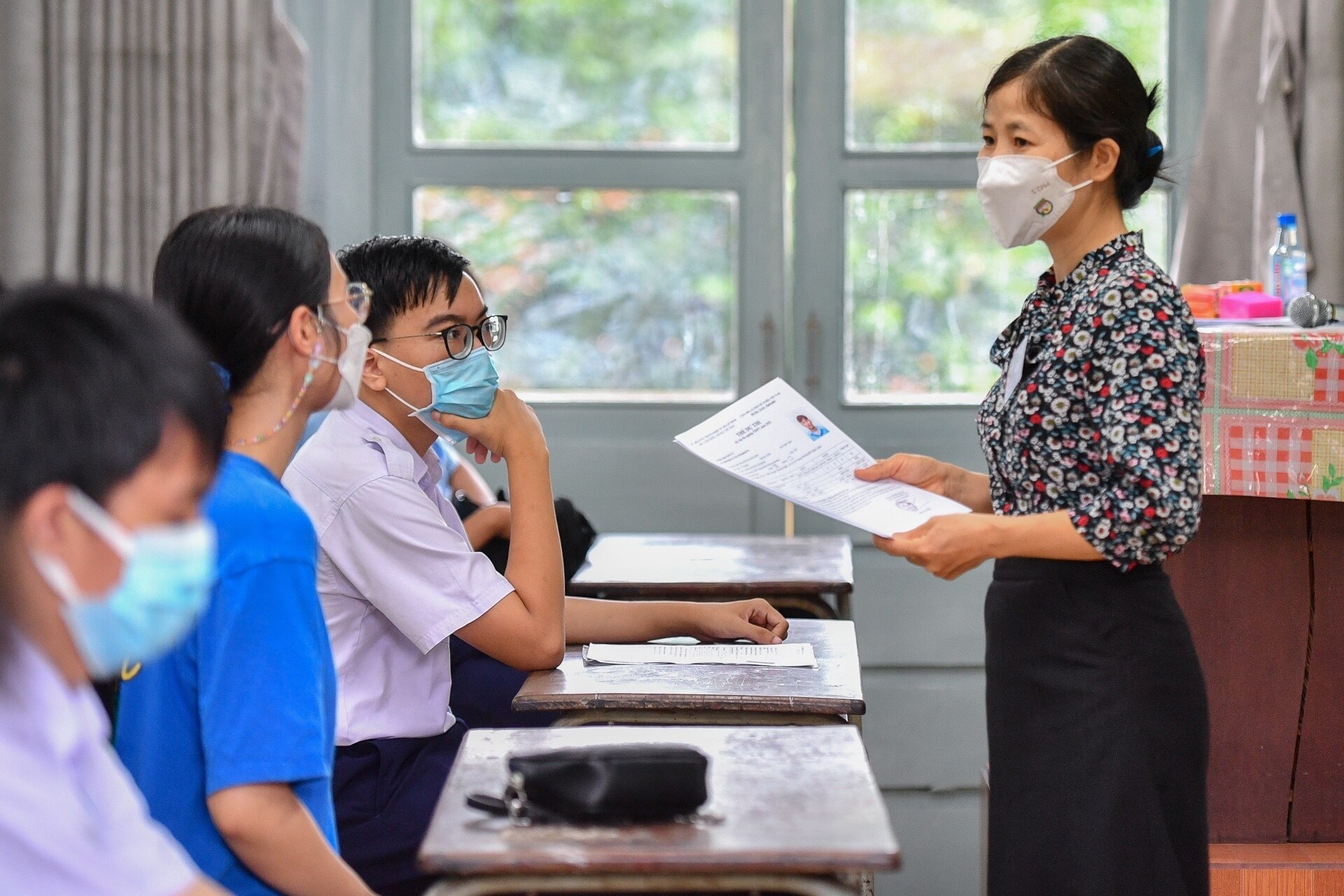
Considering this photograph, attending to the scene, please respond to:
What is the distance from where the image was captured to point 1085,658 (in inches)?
65.2

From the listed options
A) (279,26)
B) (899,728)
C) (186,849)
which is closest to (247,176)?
(279,26)

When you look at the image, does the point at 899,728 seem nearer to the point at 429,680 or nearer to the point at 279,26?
the point at 429,680

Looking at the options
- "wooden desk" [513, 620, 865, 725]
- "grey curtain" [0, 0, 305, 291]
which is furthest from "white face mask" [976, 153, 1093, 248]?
"grey curtain" [0, 0, 305, 291]

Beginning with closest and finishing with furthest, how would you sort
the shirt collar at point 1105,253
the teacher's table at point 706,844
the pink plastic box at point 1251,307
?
the teacher's table at point 706,844 → the shirt collar at point 1105,253 → the pink plastic box at point 1251,307

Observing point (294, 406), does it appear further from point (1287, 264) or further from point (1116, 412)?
point (1287, 264)

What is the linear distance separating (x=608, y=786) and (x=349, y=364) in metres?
0.55

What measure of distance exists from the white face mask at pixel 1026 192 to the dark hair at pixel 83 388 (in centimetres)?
120

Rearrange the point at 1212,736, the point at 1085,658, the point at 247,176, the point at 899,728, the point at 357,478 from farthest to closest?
the point at 899,728, the point at 247,176, the point at 1212,736, the point at 357,478, the point at 1085,658

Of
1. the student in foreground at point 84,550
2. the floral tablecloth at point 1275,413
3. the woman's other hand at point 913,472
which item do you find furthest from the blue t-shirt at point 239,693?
the floral tablecloth at point 1275,413

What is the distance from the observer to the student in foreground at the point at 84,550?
773 mm

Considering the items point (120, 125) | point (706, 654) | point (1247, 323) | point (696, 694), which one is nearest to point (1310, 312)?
point (1247, 323)

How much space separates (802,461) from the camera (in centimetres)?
183

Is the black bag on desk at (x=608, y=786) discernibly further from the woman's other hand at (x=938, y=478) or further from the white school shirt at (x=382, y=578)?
the woman's other hand at (x=938, y=478)

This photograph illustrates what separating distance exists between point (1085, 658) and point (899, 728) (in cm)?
180
